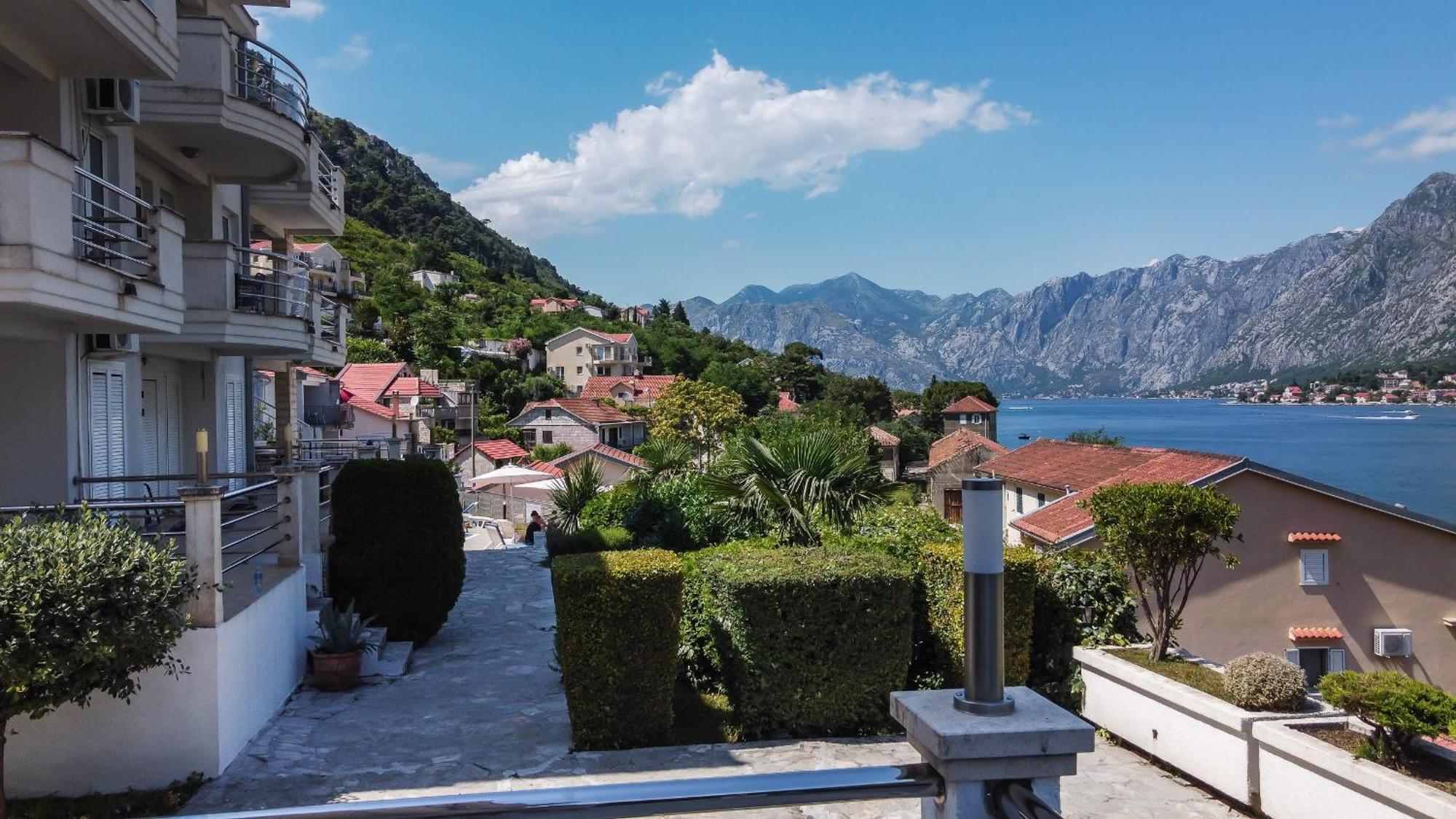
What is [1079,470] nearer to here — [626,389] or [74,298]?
[74,298]

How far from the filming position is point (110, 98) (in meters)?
10.6

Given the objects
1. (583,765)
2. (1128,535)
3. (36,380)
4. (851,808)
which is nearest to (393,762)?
(583,765)

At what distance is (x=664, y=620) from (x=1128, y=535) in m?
5.65

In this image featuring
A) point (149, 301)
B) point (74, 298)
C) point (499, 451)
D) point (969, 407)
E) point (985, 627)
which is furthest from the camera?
point (969, 407)

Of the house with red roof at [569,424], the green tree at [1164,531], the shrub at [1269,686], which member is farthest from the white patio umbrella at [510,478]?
the house with red roof at [569,424]

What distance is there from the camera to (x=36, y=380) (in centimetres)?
1027

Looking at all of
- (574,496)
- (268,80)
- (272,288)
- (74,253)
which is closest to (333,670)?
(74,253)

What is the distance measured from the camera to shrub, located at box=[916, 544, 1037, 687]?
10.5m

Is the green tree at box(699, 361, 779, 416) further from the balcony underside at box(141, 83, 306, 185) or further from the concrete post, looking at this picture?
the concrete post

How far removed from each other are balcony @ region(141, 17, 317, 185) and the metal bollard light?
1224 cm

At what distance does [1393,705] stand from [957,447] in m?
47.7

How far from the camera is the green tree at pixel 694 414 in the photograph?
43.5 meters

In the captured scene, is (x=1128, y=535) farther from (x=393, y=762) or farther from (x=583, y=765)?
(x=393, y=762)

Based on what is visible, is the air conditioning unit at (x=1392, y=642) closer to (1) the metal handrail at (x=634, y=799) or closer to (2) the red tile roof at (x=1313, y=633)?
(2) the red tile roof at (x=1313, y=633)
